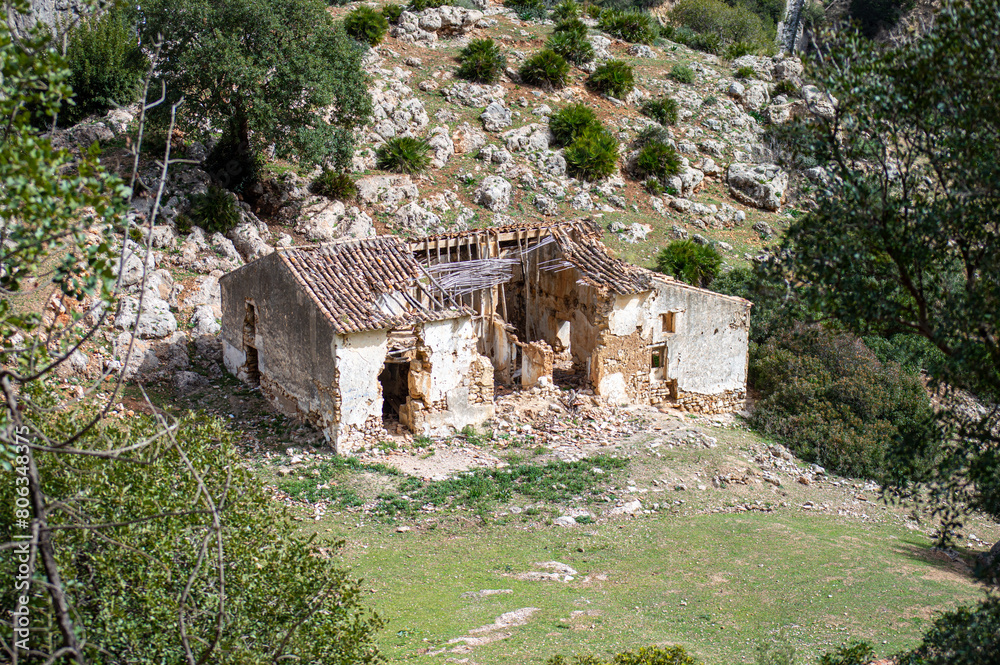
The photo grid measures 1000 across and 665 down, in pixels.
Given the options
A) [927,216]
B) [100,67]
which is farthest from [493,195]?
[927,216]

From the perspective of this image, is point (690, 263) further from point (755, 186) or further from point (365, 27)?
point (365, 27)

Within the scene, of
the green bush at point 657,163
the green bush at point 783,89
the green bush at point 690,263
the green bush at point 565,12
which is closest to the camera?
the green bush at point 690,263

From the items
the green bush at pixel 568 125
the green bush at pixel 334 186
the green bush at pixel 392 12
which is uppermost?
the green bush at pixel 392 12

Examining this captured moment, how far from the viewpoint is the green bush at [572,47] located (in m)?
44.2

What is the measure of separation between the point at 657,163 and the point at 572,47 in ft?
31.6

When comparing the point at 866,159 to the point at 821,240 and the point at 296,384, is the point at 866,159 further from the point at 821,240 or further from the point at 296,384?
the point at 296,384

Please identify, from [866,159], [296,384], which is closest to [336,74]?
[296,384]

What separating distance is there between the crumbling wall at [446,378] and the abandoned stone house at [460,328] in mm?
28

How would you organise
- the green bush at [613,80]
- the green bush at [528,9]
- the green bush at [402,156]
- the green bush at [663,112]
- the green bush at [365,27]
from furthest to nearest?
1. the green bush at [528,9]
2. the green bush at [613,80]
3. the green bush at [663,112]
4. the green bush at [365,27]
5. the green bush at [402,156]

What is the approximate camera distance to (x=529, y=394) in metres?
23.0

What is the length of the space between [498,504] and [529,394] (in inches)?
201

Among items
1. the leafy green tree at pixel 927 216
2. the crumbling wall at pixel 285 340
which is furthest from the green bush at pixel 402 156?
the leafy green tree at pixel 927 216

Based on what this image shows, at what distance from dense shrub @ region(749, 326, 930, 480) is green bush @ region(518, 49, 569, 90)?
67.1 ft

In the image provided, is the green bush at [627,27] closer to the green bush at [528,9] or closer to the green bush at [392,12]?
the green bush at [528,9]
